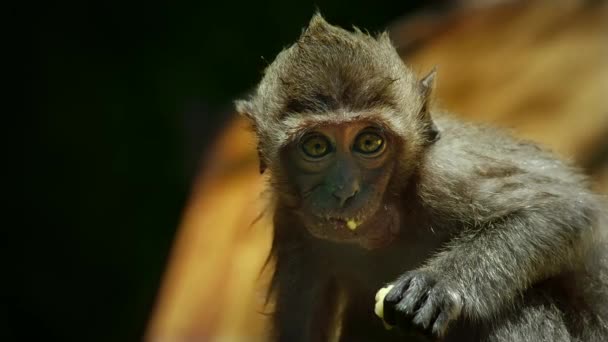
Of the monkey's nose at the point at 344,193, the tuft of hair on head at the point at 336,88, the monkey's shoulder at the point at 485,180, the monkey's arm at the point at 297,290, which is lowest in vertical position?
the monkey's arm at the point at 297,290

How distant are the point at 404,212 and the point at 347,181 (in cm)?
47

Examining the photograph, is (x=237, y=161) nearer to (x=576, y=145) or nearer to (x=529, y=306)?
(x=576, y=145)

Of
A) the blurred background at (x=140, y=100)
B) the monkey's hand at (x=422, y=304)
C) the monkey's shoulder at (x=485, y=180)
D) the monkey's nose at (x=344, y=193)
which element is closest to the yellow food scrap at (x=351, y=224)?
the monkey's nose at (x=344, y=193)

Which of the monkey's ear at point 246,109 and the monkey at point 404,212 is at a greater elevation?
the monkey's ear at point 246,109

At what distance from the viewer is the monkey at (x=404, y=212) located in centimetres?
405

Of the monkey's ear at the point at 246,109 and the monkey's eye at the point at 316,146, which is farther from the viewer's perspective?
the monkey's ear at the point at 246,109

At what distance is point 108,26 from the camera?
9.71 metres

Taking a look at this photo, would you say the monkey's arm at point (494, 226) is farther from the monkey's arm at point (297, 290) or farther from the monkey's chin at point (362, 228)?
the monkey's arm at point (297, 290)

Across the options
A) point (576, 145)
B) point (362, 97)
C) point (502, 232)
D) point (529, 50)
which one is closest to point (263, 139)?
point (362, 97)

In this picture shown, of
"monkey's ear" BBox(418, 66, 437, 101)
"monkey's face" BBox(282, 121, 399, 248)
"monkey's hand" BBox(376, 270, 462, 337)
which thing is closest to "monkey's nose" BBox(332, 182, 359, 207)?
"monkey's face" BBox(282, 121, 399, 248)

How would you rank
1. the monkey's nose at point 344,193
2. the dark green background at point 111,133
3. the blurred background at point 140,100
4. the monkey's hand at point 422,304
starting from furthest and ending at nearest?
the dark green background at point 111,133, the blurred background at point 140,100, the monkey's nose at point 344,193, the monkey's hand at point 422,304

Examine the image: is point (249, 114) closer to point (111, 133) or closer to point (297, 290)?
point (297, 290)

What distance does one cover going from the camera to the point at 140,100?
9891 millimetres

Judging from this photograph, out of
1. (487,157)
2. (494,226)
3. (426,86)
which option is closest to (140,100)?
(426,86)
